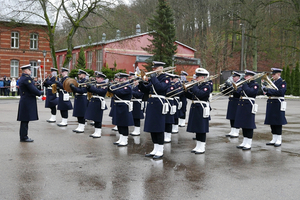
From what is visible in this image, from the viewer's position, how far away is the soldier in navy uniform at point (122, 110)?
8.98 metres

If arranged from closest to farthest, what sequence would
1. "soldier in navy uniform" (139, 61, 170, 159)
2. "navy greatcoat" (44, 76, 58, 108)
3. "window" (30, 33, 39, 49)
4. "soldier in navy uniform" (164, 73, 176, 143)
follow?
1. "soldier in navy uniform" (139, 61, 170, 159)
2. "soldier in navy uniform" (164, 73, 176, 143)
3. "navy greatcoat" (44, 76, 58, 108)
4. "window" (30, 33, 39, 49)

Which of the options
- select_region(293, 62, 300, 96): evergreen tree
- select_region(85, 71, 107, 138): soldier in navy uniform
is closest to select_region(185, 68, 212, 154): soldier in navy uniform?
select_region(85, 71, 107, 138): soldier in navy uniform

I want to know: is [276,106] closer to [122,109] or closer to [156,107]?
[156,107]

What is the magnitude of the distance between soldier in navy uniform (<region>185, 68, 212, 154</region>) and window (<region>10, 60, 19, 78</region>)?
36.9m

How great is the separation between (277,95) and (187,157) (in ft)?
10.1

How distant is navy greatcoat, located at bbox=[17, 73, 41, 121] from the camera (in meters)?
9.48

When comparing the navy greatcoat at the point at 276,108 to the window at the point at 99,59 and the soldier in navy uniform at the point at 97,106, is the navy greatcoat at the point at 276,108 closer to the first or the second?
the soldier in navy uniform at the point at 97,106

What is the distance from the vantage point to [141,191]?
5539 mm

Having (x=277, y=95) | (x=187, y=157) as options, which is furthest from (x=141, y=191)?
(x=277, y=95)

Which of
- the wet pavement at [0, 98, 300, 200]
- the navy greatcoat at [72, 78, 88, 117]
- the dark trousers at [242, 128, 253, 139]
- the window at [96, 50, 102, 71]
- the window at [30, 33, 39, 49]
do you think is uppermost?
the window at [30, 33, 39, 49]

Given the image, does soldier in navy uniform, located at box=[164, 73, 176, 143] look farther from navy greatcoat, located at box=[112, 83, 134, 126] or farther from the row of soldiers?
navy greatcoat, located at box=[112, 83, 134, 126]

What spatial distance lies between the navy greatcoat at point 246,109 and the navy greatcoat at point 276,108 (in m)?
0.62

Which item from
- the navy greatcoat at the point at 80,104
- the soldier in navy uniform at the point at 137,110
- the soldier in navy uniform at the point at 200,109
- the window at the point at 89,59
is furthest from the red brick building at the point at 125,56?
the soldier in navy uniform at the point at 200,109

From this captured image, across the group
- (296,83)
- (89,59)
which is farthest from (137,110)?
(89,59)
